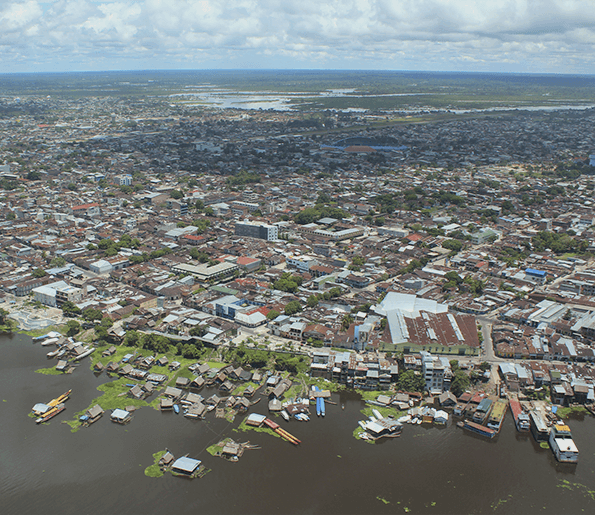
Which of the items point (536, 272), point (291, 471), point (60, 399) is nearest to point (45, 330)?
point (60, 399)

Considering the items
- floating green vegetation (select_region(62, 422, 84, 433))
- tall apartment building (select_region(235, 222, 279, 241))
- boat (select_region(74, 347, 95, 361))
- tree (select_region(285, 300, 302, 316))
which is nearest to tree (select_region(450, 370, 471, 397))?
tree (select_region(285, 300, 302, 316))

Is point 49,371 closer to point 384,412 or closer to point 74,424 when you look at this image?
point 74,424

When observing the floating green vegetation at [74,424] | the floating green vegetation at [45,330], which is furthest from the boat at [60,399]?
the floating green vegetation at [45,330]

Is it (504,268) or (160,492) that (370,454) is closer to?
(160,492)

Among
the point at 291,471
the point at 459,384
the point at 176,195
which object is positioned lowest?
the point at 291,471

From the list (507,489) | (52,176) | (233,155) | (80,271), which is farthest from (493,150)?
(507,489)

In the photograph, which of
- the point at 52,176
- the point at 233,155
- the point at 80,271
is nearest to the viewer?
the point at 80,271

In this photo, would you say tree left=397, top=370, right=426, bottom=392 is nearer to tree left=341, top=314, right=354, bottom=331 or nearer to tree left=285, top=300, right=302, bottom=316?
tree left=341, top=314, right=354, bottom=331
